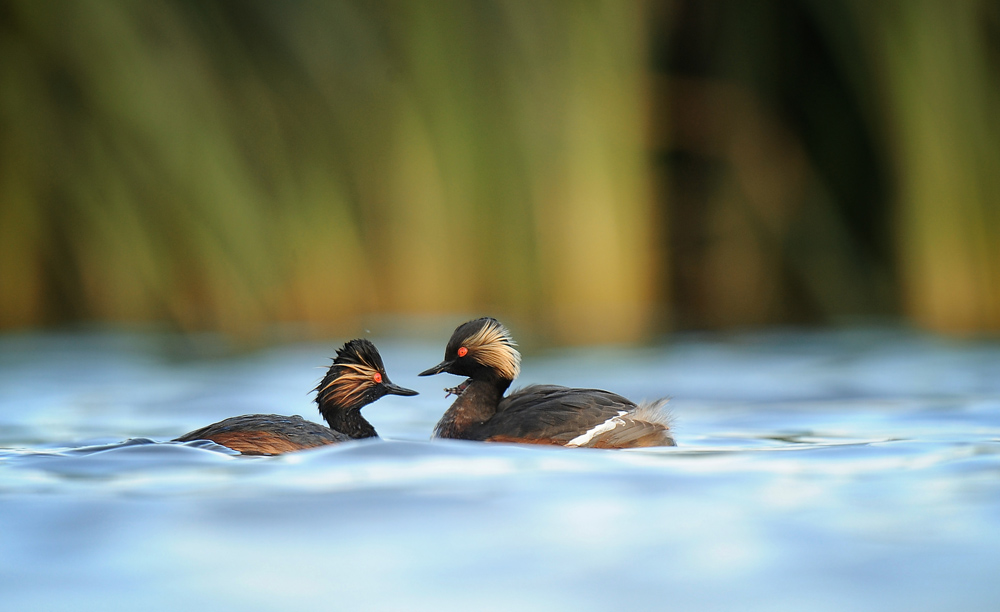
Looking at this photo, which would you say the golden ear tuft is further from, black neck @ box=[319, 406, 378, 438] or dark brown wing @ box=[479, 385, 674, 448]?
black neck @ box=[319, 406, 378, 438]

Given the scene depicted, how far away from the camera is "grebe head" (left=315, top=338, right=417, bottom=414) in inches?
179

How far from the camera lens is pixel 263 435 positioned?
3.78 meters

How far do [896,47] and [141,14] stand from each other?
4.04m

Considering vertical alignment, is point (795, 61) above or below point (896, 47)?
above

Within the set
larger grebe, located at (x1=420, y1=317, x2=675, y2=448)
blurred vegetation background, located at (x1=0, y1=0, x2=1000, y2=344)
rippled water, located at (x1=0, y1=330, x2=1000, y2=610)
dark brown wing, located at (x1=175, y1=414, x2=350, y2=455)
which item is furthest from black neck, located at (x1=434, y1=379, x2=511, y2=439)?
blurred vegetation background, located at (x1=0, y1=0, x2=1000, y2=344)

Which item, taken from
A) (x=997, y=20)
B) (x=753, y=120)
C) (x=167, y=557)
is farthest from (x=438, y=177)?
(x=167, y=557)

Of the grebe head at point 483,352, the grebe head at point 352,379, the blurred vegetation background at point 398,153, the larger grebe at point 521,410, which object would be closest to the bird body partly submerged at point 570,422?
the larger grebe at point 521,410

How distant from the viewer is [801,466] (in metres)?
3.47

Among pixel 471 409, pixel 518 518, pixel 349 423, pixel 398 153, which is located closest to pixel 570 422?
pixel 471 409

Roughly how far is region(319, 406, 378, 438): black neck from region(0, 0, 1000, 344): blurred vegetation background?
180 cm

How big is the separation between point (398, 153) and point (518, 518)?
13.6 feet

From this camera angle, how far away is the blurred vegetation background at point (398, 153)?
6.07 meters

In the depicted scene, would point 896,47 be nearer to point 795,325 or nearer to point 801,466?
point 795,325

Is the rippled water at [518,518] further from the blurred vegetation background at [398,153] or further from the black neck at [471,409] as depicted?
the blurred vegetation background at [398,153]
